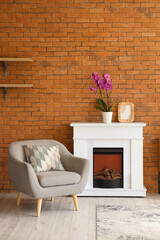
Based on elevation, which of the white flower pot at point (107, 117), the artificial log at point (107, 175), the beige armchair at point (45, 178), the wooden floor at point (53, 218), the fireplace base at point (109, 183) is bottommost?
the wooden floor at point (53, 218)

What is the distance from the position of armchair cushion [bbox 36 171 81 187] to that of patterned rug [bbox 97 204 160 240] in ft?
1.57

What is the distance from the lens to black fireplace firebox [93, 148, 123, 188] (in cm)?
504

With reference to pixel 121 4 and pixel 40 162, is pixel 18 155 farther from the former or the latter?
pixel 121 4

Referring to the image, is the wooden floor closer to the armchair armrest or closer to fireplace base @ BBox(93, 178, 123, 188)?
fireplace base @ BBox(93, 178, 123, 188)

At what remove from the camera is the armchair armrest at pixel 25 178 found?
13.2 feet

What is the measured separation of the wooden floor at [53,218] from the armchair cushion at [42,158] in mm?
493

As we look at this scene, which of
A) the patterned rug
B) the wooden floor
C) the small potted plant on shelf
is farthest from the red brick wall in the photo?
the patterned rug

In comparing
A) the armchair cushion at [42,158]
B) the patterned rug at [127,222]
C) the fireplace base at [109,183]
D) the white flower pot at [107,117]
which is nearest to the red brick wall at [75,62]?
the white flower pot at [107,117]

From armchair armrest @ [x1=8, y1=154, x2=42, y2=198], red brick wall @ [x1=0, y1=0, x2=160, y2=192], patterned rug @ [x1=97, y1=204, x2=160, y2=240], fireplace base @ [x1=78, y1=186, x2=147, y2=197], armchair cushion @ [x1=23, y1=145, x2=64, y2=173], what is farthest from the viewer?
red brick wall @ [x1=0, y1=0, x2=160, y2=192]

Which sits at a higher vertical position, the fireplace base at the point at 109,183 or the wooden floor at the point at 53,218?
the fireplace base at the point at 109,183

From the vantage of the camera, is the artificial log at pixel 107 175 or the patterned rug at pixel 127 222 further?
the artificial log at pixel 107 175

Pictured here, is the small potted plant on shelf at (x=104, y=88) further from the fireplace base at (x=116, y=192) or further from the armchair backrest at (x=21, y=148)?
the fireplace base at (x=116, y=192)

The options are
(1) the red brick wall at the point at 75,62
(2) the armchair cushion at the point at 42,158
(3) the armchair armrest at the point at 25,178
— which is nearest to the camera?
(3) the armchair armrest at the point at 25,178

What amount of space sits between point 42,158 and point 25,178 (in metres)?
0.46
